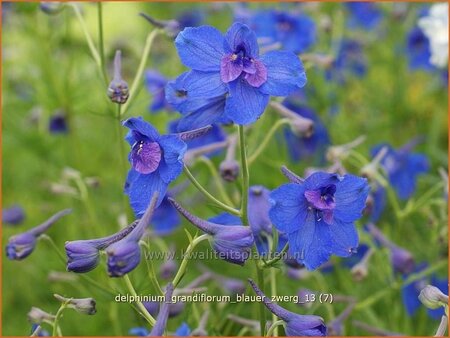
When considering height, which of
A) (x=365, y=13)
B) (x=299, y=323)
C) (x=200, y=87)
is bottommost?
(x=299, y=323)

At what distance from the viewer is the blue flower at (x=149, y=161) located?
1.30 m

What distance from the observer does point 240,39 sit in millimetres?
1346

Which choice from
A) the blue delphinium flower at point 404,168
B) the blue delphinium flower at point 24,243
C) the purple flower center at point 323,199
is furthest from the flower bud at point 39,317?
the blue delphinium flower at point 404,168

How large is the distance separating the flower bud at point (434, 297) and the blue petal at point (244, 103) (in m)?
0.43

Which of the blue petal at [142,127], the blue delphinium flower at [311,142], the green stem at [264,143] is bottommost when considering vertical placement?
the blue delphinium flower at [311,142]

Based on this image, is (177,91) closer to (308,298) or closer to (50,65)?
(308,298)

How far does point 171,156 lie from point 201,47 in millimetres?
193

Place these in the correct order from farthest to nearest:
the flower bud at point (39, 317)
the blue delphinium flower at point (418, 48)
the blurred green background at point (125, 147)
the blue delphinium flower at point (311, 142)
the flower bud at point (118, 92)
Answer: the blue delphinium flower at point (418, 48)
the blue delphinium flower at point (311, 142)
the blurred green background at point (125, 147)
the flower bud at point (118, 92)
the flower bud at point (39, 317)

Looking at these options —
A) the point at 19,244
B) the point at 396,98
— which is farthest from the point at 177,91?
the point at 396,98

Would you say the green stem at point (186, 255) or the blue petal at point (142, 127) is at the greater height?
the blue petal at point (142, 127)

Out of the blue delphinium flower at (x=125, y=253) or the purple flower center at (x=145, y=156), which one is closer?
the blue delphinium flower at (x=125, y=253)

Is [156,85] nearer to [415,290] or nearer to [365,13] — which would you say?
[415,290]

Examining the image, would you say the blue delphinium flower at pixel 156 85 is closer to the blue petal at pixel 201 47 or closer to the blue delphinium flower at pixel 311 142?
the blue delphinium flower at pixel 311 142

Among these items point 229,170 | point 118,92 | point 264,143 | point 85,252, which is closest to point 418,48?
point 264,143
